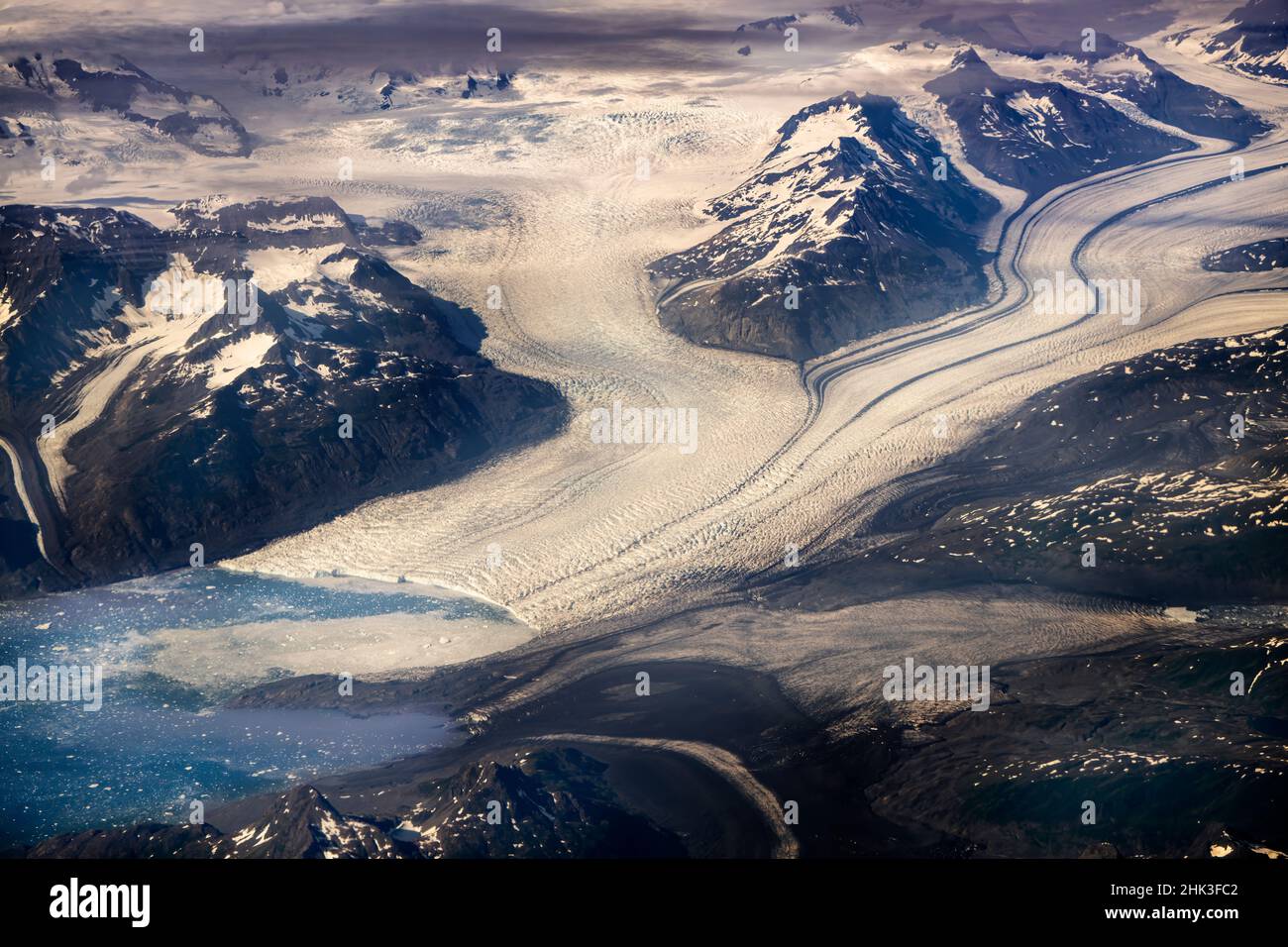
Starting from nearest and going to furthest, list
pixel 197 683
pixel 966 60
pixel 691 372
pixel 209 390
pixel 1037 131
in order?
pixel 197 683 < pixel 209 390 < pixel 691 372 < pixel 1037 131 < pixel 966 60

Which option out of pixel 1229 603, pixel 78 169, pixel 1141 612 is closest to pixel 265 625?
pixel 1141 612

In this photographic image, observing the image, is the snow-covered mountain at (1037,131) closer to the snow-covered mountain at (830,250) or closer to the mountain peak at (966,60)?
the mountain peak at (966,60)

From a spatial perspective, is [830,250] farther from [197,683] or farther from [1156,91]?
[1156,91]

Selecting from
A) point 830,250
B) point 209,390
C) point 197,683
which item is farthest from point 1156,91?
point 197,683

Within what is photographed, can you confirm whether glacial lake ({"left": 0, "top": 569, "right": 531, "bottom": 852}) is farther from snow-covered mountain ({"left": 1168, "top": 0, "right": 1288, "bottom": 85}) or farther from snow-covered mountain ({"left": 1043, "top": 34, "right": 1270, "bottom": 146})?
snow-covered mountain ({"left": 1168, "top": 0, "right": 1288, "bottom": 85})

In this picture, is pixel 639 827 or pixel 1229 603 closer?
pixel 639 827

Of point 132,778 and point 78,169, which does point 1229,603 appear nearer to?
point 132,778
